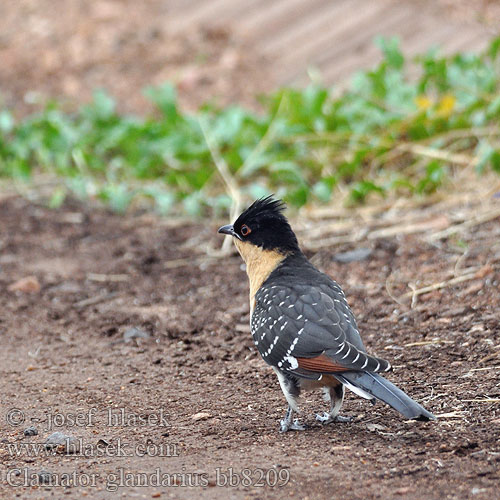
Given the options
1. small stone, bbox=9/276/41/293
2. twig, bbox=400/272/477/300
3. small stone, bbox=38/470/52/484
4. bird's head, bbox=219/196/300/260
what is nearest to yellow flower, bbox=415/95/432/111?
twig, bbox=400/272/477/300

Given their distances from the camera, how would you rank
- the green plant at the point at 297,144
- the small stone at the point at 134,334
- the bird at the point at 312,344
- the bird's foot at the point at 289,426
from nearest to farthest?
the bird at the point at 312,344 → the bird's foot at the point at 289,426 → the small stone at the point at 134,334 → the green plant at the point at 297,144

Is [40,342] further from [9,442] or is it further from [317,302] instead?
[317,302]

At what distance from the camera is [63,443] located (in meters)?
4.02

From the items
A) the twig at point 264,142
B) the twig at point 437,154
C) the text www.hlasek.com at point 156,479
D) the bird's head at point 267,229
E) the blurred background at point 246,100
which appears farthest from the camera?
the twig at point 264,142

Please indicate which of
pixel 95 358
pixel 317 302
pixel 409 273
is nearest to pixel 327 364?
pixel 317 302

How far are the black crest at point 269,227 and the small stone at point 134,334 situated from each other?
3.50ft

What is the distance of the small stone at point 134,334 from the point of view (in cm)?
562

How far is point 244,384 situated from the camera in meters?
4.80

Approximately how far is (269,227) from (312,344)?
44.3 inches

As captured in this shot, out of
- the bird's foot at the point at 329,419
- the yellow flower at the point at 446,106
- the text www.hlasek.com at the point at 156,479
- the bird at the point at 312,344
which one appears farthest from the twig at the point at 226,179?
the text www.hlasek.com at the point at 156,479

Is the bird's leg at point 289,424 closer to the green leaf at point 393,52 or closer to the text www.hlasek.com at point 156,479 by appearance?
the text www.hlasek.com at point 156,479

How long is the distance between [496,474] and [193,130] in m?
5.64

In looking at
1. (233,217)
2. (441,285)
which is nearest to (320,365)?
(441,285)

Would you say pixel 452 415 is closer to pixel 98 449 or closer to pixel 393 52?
pixel 98 449
